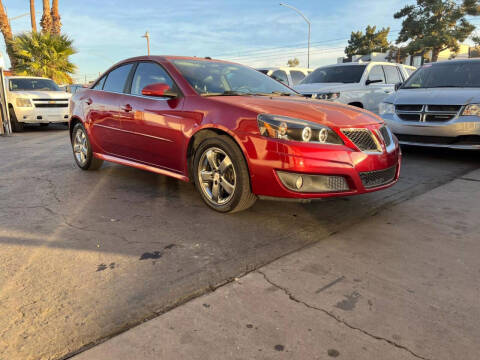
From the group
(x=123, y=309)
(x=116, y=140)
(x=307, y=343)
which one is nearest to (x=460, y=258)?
(x=307, y=343)

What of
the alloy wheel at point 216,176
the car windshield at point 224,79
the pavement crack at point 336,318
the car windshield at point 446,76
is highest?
the car windshield at point 446,76

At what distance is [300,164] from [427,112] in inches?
148

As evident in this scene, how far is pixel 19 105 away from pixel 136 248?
9.74 metres

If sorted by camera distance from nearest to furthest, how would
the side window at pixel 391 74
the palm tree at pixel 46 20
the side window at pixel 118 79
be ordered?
the side window at pixel 118 79 < the side window at pixel 391 74 < the palm tree at pixel 46 20

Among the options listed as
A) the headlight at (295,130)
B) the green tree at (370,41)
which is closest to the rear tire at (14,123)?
the headlight at (295,130)

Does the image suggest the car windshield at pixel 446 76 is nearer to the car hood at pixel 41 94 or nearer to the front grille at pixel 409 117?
the front grille at pixel 409 117

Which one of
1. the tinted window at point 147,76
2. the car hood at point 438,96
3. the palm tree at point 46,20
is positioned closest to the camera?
the tinted window at point 147,76

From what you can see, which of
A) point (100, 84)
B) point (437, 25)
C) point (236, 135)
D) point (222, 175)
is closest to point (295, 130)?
point (236, 135)

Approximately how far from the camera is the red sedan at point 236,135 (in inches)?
120

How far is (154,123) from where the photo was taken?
394 cm

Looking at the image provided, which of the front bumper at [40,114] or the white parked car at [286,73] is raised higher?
the white parked car at [286,73]

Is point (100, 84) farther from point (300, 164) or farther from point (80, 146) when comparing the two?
point (300, 164)

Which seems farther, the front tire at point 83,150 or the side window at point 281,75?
the side window at point 281,75

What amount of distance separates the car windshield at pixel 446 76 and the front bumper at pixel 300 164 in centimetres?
427
